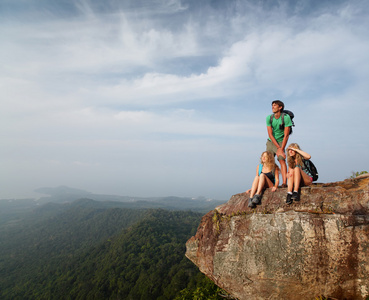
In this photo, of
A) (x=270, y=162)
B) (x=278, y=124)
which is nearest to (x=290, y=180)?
(x=270, y=162)

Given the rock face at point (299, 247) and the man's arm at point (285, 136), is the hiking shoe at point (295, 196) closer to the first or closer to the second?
the rock face at point (299, 247)

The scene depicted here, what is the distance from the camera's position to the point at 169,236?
91875 millimetres

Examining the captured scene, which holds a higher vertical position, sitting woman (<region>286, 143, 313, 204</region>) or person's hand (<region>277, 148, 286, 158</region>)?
person's hand (<region>277, 148, 286, 158</region>)

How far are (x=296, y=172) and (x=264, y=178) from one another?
1.11 metres

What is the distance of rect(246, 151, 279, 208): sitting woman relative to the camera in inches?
302

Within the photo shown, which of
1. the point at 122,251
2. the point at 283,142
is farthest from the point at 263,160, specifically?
the point at 122,251

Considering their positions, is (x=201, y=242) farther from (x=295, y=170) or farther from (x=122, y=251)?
(x=122, y=251)

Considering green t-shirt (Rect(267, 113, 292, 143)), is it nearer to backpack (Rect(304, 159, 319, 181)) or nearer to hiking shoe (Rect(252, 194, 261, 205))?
backpack (Rect(304, 159, 319, 181))

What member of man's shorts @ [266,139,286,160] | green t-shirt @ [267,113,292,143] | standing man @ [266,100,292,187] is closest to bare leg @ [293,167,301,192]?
standing man @ [266,100,292,187]

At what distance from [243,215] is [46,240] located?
186 meters

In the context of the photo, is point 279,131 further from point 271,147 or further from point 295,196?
point 295,196

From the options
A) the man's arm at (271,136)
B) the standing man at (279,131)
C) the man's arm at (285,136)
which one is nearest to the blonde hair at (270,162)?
the standing man at (279,131)

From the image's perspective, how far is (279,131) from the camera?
8.29 meters

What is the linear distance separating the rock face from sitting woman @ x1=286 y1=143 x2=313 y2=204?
35 centimetres
